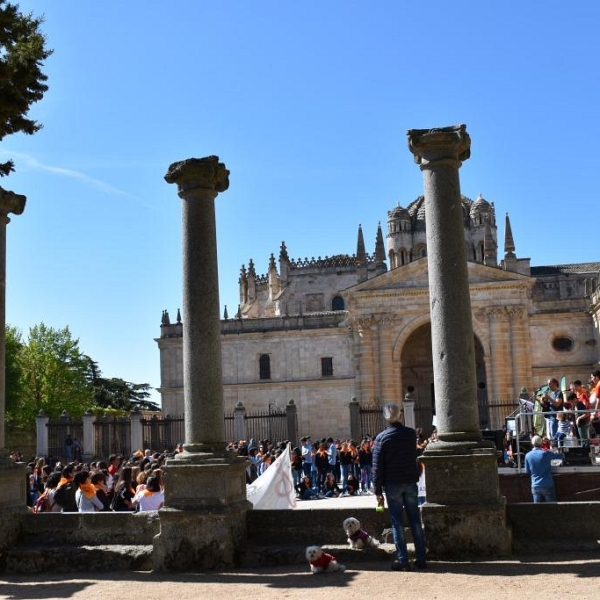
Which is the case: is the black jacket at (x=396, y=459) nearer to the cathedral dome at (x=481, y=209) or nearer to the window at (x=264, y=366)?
the window at (x=264, y=366)

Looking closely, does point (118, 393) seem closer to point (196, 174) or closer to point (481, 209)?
point (481, 209)

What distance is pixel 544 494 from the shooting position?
10141mm

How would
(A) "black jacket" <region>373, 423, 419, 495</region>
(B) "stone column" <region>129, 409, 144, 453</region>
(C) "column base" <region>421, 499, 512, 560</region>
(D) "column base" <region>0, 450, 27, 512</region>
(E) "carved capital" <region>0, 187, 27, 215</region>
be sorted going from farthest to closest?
(B) "stone column" <region>129, 409, 144, 453</region> < (E) "carved capital" <region>0, 187, 27, 215</region> < (D) "column base" <region>0, 450, 27, 512</region> < (C) "column base" <region>421, 499, 512, 560</region> < (A) "black jacket" <region>373, 423, 419, 495</region>

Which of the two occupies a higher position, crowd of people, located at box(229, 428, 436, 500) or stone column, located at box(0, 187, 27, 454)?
stone column, located at box(0, 187, 27, 454)

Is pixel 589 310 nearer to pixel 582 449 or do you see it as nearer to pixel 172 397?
pixel 172 397

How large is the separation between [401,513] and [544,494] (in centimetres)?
345

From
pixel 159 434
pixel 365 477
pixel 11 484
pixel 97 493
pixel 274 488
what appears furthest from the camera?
pixel 159 434

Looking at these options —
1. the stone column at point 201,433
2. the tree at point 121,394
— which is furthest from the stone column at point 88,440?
the tree at point 121,394

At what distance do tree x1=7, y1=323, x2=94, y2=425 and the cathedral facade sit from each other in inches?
414

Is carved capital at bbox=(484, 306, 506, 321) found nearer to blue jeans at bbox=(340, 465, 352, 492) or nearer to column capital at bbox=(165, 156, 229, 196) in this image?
blue jeans at bbox=(340, 465, 352, 492)

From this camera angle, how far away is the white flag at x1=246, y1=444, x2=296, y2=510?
1367cm

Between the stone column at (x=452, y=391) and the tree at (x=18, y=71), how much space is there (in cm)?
460

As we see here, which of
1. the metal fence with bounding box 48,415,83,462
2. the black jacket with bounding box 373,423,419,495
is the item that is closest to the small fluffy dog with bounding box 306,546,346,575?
the black jacket with bounding box 373,423,419,495

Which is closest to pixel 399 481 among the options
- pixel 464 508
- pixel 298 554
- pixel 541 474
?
pixel 464 508
